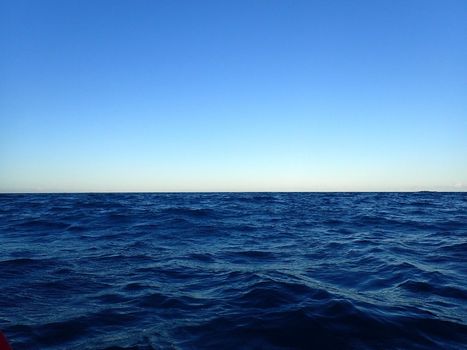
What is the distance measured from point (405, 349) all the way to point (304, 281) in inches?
129

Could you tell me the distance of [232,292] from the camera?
7230 millimetres

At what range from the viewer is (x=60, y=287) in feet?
24.3

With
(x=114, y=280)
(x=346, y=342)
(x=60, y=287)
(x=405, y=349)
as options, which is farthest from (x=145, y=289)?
(x=405, y=349)

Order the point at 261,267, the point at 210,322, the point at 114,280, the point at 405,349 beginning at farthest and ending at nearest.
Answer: the point at 261,267
the point at 114,280
the point at 210,322
the point at 405,349

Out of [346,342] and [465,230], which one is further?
[465,230]

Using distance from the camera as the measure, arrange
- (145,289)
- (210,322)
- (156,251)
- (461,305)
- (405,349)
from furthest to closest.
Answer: (156,251)
(145,289)
(461,305)
(210,322)
(405,349)

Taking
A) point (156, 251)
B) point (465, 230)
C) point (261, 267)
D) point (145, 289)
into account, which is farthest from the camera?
point (465, 230)

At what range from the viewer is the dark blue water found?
16.7ft

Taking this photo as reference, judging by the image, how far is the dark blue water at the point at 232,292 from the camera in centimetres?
509

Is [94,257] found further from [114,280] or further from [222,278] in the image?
[222,278]

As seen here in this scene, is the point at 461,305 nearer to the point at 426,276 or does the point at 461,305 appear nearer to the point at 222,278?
the point at 426,276

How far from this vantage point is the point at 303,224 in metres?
19.1

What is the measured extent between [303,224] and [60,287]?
45.0ft

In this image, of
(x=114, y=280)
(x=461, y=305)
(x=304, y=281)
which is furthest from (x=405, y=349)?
(x=114, y=280)
